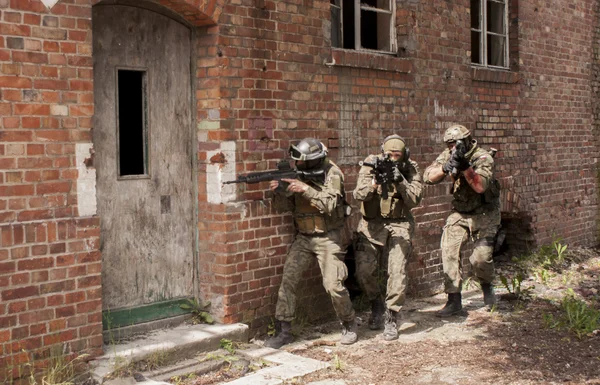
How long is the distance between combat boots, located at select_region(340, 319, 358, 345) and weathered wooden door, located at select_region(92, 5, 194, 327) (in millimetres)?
1382

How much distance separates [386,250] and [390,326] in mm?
730

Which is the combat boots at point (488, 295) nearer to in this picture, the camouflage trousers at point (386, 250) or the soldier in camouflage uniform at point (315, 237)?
the camouflage trousers at point (386, 250)

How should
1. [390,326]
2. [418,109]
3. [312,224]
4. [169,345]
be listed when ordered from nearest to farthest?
1. [169,345]
2. [312,224]
3. [390,326]
4. [418,109]

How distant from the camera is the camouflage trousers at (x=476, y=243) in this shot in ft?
23.8

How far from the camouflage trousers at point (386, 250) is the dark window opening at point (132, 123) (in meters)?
2.13

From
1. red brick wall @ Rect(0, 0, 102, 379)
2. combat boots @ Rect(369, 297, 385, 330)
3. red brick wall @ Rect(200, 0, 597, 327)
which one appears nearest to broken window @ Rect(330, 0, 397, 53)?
red brick wall @ Rect(200, 0, 597, 327)

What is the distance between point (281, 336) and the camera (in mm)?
6086

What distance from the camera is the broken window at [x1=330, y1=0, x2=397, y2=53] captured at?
7.21 meters

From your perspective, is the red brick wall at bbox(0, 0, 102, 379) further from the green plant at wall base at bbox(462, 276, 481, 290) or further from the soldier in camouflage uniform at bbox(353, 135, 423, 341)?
the green plant at wall base at bbox(462, 276, 481, 290)

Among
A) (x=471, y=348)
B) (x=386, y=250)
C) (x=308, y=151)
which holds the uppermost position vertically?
(x=308, y=151)

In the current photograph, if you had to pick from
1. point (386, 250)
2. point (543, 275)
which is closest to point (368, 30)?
point (386, 250)

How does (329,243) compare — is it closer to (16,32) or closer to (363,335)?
(363,335)

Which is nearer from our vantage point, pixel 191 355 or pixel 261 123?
pixel 191 355

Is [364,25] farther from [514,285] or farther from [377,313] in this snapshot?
[514,285]
